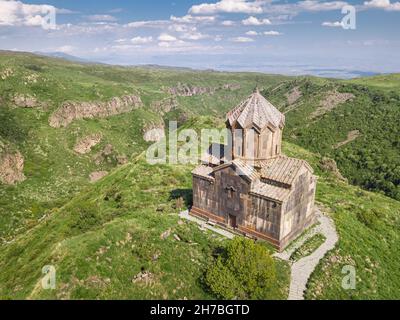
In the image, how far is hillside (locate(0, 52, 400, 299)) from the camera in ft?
72.9

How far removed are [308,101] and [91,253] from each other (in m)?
104

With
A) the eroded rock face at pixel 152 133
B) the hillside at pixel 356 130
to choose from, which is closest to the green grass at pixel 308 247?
the hillside at pixel 356 130

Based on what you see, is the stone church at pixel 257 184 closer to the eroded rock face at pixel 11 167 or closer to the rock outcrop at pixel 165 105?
the eroded rock face at pixel 11 167

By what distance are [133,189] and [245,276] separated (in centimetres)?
2148

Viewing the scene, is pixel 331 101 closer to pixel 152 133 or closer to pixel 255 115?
pixel 152 133

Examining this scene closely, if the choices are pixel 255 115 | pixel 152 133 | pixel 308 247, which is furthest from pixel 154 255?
pixel 152 133

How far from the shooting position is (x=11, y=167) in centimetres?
7300

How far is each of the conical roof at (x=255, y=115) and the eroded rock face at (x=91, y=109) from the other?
79.8 m

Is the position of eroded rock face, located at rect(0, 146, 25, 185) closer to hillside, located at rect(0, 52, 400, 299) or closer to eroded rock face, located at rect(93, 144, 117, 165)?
hillside, located at rect(0, 52, 400, 299)

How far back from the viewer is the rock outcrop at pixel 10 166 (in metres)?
70.6

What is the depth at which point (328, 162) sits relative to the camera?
5794 centimetres
